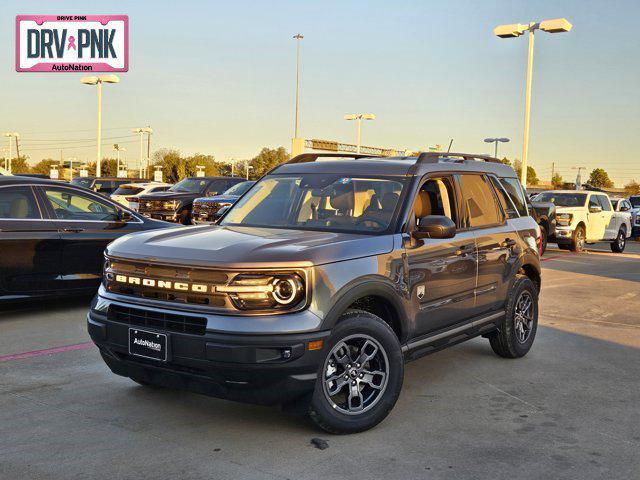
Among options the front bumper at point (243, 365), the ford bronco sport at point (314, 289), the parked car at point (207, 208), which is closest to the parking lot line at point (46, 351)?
the ford bronco sport at point (314, 289)

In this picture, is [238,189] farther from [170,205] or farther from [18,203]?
[18,203]

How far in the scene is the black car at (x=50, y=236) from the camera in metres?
8.14

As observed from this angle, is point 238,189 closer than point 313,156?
No

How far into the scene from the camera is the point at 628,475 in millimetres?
4086

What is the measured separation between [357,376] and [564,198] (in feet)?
58.8

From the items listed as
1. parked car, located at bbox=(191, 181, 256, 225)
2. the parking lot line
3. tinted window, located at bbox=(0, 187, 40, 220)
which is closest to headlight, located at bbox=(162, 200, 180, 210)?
parked car, located at bbox=(191, 181, 256, 225)

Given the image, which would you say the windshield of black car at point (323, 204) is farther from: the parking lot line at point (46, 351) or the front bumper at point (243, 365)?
the parking lot line at point (46, 351)

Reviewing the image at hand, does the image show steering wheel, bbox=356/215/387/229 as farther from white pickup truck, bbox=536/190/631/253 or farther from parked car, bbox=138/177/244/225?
parked car, bbox=138/177/244/225

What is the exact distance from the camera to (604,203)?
856 inches

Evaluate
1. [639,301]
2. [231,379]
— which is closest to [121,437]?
[231,379]

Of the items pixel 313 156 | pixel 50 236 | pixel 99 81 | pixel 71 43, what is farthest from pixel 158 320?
pixel 99 81

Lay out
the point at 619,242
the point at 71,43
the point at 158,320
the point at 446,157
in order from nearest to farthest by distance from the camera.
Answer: the point at 158,320, the point at 446,157, the point at 619,242, the point at 71,43

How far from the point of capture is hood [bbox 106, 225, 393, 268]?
4.34 m

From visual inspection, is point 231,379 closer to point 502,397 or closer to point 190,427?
point 190,427
